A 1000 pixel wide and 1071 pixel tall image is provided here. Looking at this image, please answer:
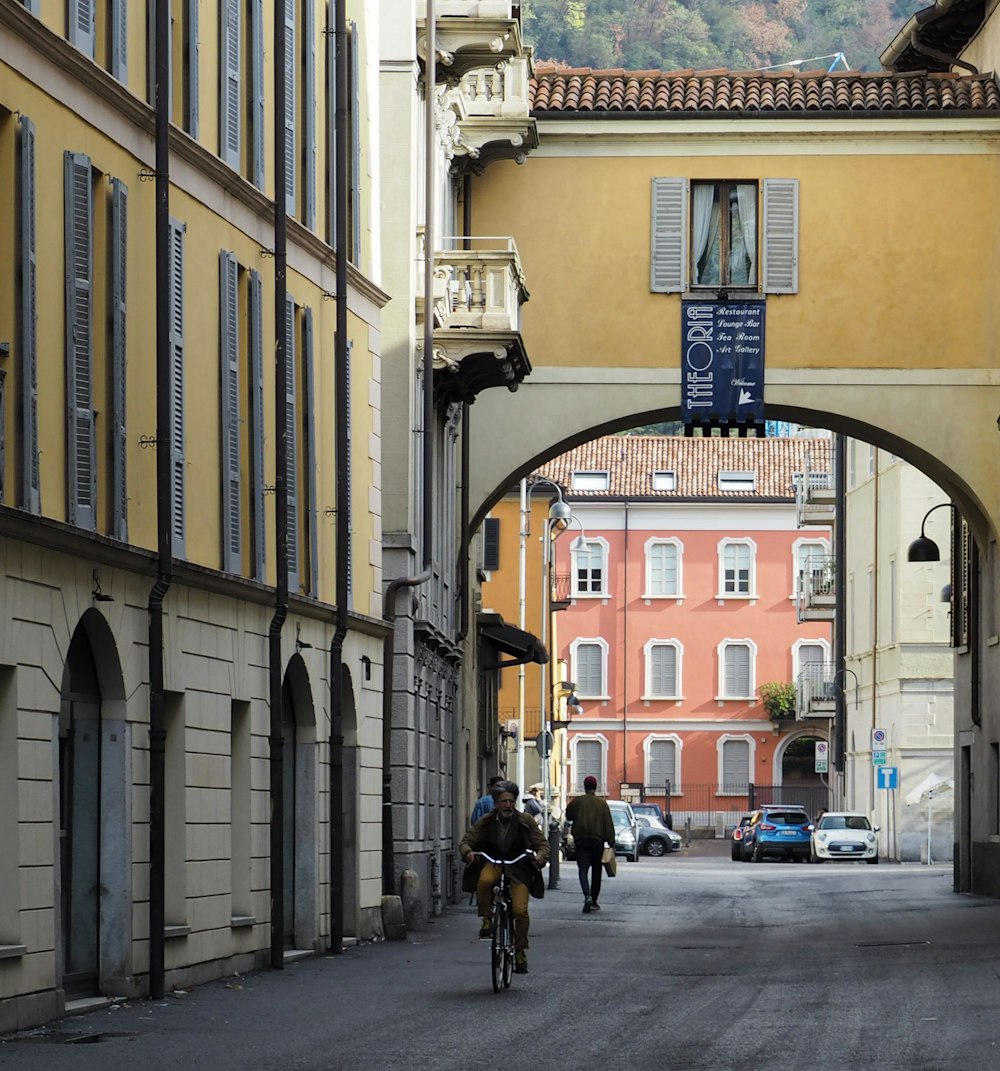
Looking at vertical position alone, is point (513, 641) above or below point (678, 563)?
below

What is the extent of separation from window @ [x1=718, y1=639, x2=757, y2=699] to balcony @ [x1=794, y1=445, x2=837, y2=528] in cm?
2008

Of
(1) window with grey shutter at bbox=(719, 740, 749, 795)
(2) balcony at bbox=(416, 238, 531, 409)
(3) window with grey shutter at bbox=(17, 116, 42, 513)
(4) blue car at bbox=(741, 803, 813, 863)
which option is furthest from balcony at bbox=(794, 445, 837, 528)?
(3) window with grey shutter at bbox=(17, 116, 42, 513)

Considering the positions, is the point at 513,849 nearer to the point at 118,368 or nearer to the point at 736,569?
the point at 118,368

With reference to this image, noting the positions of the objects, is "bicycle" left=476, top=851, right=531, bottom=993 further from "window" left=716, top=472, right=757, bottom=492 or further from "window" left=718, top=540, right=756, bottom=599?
"window" left=716, top=472, right=757, bottom=492

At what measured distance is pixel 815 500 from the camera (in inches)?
2899

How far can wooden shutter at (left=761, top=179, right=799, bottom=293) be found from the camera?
3522 centimetres

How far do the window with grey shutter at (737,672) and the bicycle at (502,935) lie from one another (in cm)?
7714

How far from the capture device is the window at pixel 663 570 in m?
94.9

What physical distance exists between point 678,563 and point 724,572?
178 cm

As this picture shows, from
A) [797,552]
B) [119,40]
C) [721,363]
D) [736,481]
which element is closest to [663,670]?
[797,552]

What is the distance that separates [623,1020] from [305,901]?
7.37m

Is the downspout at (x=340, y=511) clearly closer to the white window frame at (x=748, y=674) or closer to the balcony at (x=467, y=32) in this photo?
the balcony at (x=467, y=32)

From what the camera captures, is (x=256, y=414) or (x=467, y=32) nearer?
(x=256, y=414)

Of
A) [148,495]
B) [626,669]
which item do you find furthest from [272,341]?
[626,669]
